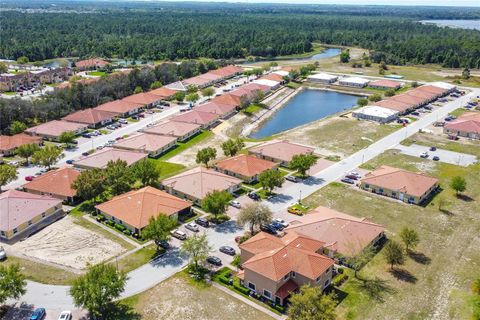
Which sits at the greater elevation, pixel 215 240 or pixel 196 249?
pixel 196 249

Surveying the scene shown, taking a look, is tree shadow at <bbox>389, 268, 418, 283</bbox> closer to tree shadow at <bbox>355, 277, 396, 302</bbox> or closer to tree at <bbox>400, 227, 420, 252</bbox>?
tree shadow at <bbox>355, 277, 396, 302</bbox>

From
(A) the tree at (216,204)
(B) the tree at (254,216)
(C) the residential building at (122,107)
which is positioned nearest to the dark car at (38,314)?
(A) the tree at (216,204)

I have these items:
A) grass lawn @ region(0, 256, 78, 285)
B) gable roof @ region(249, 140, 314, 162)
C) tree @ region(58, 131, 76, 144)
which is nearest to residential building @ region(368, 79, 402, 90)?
gable roof @ region(249, 140, 314, 162)

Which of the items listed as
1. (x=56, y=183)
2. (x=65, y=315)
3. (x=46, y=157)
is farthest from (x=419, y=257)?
(x=46, y=157)

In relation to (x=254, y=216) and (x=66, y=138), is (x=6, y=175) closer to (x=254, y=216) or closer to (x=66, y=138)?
(x=66, y=138)

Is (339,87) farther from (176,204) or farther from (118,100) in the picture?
(176,204)

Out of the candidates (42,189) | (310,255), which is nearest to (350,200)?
(310,255)
